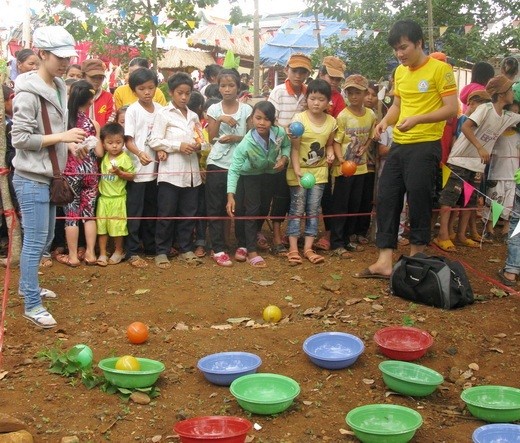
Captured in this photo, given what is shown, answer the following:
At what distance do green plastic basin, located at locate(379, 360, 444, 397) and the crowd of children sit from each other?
8.20 ft

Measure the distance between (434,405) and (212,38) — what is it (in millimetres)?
19161

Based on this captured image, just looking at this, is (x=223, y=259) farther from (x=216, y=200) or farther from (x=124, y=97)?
(x=124, y=97)

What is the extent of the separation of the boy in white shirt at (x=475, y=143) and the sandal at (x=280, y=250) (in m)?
1.75

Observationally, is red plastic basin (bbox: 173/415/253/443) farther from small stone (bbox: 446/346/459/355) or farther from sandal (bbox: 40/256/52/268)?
sandal (bbox: 40/256/52/268)

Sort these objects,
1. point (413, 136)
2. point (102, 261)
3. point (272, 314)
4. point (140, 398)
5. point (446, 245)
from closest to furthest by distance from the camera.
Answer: point (140, 398), point (272, 314), point (413, 136), point (102, 261), point (446, 245)

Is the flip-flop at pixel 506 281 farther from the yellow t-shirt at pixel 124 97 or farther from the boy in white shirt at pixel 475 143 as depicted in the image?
the yellow t-shirt at pixel 124 97

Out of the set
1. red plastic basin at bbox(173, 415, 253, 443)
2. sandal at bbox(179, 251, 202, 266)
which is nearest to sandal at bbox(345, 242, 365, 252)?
sandal at bbox(179, 251, 202, 266)

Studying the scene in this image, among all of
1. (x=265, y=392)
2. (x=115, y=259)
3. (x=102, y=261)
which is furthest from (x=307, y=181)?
(x=265, y=392)

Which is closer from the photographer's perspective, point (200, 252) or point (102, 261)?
point (102, 261)

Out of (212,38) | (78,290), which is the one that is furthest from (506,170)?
(212,38)

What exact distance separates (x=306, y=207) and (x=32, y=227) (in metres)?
2.89

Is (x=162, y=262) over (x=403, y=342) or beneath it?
over

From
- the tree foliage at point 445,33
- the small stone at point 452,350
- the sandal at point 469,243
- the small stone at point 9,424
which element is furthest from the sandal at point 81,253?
the tree foliage at point 445,33

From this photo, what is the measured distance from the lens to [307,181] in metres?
6.48
